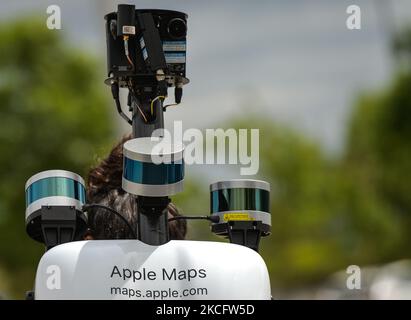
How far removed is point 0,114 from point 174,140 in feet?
114

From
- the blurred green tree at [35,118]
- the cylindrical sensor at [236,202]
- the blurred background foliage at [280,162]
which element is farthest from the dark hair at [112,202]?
the blurred green tree at [35,118]

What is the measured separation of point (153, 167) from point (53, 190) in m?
0.68

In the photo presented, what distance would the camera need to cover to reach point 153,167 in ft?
14.7

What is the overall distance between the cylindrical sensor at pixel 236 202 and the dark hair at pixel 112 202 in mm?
193

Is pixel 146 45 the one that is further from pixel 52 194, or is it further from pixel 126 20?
pixel 52 194

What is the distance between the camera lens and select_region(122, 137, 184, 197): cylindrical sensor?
4473 millimetres

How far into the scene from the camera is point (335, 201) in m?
47.6

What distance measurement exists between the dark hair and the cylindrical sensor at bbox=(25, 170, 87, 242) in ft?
0.37

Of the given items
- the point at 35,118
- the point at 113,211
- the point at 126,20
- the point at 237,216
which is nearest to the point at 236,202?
the point at 237,216

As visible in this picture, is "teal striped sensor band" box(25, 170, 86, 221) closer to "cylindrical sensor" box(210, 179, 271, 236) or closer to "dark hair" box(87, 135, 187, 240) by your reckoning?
"dark hair" box(87, 135, 187, 240)

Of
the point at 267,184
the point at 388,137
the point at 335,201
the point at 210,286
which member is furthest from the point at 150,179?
the point at 335,201

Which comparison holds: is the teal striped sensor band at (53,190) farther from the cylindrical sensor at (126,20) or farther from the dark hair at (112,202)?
the cylindrical sensor at (126,20)

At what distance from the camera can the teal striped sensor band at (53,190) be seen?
16.4 feet
